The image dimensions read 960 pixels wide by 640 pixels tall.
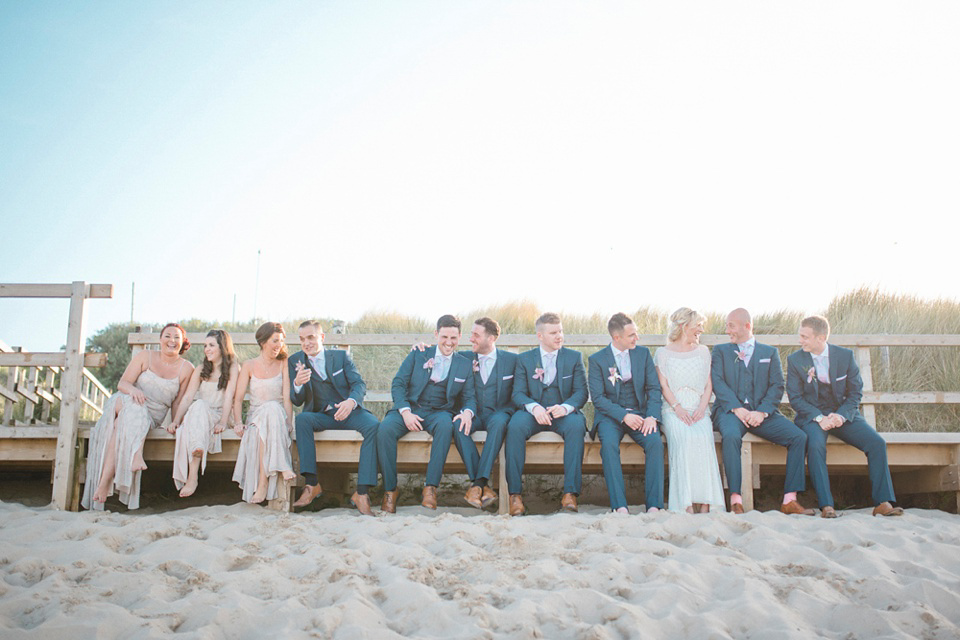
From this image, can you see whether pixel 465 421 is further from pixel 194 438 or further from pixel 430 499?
pixel 194 438

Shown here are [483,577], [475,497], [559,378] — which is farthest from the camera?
[559,378]

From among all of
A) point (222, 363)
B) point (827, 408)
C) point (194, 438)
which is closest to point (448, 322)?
point (222, 363)

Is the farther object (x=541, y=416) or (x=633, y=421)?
(x=541, y=416)

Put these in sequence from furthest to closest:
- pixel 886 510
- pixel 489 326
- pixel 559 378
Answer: pixel 489 326 < pixel 559 378 < pixel 886 510

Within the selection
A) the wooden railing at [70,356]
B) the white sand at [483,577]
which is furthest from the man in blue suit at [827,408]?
A: the wooden railing at [70,356]

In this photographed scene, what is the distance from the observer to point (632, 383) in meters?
6.08

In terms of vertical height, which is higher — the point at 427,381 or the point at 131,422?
the point at 427,381

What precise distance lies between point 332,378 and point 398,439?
0.84 metres

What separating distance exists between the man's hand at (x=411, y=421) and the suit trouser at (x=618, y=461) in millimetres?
1392

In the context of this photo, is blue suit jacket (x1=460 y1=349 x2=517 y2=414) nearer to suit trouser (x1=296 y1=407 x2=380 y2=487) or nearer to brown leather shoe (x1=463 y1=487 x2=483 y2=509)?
brown leather shoe (x1=463 y1=487 x2=483 y2=509)

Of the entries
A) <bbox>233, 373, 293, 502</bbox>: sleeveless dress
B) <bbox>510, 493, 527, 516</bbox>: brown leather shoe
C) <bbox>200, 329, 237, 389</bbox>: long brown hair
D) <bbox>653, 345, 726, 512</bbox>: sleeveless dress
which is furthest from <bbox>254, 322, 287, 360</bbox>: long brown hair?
<bbox>653, 345, 726, 512</bbox>: sleeveless dress

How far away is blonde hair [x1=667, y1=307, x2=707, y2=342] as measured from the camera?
615 centimetres

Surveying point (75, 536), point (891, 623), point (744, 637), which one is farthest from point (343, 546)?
point (891, 623)

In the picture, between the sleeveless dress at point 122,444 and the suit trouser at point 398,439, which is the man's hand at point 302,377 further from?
the sleeveless dress at point 122,444
